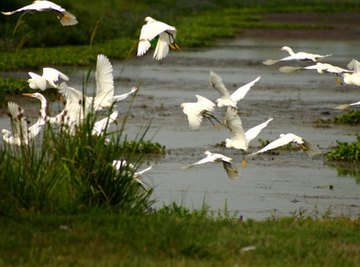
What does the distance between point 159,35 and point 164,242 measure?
140 inches

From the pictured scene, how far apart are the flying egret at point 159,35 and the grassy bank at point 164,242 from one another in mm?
2167

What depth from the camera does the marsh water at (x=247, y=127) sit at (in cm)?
1311

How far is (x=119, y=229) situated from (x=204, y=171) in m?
6.77

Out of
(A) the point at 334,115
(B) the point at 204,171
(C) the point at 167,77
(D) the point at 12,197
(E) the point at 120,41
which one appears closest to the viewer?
(D) the point at 12,197

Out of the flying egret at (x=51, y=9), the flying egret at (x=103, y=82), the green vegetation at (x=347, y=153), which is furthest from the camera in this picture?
the green vegetation at (x=347, y=153)

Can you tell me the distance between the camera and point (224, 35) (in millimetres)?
38844

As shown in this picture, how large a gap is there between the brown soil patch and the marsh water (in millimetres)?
6141

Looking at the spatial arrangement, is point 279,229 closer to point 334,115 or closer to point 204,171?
point 204,171

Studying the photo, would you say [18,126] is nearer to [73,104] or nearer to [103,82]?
[73,104]

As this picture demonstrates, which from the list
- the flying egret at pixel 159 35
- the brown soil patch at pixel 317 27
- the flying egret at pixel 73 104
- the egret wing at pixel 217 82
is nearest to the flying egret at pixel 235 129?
the egret wing at pixel 217 82

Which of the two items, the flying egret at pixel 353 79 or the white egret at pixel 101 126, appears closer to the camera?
the white egret at pixel 101 126

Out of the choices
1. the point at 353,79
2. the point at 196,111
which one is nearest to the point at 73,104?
the point at 196,111

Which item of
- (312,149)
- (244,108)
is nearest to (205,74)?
(244,108)

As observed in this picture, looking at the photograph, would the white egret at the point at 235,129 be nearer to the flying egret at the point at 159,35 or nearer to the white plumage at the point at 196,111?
the white plumage at the point at 196,111
